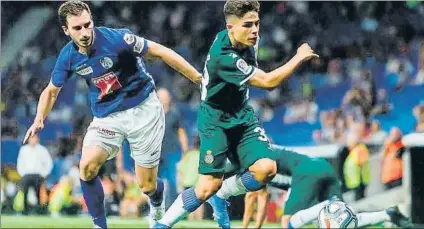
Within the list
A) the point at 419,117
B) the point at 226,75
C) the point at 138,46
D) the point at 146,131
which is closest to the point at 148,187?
the point at 146,131

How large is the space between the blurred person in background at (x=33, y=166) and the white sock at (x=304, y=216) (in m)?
3.08

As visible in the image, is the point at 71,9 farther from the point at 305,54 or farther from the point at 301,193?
the point at 301,193

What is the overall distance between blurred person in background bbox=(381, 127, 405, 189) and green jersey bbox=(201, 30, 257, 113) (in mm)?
3037

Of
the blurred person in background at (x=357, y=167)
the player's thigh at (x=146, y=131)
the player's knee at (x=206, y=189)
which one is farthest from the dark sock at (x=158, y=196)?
the blurred person in background at (x=357, y=167)

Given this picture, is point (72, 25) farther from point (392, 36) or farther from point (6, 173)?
point (392, 36)

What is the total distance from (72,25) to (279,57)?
4.72 metres

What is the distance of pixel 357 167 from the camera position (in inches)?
307

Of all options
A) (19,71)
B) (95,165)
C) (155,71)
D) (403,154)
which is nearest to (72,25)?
(95,165)

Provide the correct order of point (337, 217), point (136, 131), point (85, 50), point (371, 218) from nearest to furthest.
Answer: point (337, 217) → point (85, 50) → point (136, 131) → point (371, 218)

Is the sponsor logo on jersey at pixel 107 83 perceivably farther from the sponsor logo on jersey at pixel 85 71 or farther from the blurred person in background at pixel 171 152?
the blurred person in background at pixel 171 152

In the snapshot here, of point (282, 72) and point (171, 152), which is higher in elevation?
point (282, 72)

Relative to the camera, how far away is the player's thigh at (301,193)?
615 centimetres

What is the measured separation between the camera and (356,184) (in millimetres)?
7867

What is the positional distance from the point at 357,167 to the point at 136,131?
10.1 ft
